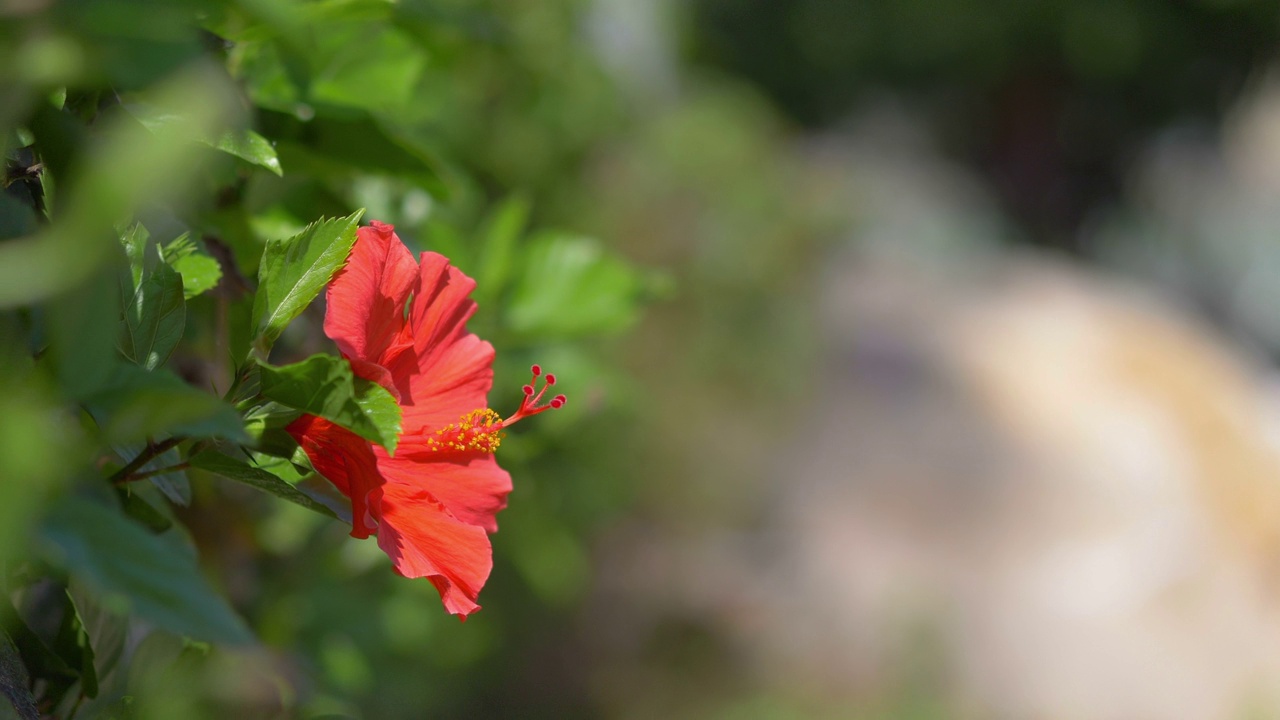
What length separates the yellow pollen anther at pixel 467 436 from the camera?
46 cm

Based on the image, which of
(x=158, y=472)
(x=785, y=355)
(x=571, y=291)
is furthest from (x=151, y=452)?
(x=785, y=355)

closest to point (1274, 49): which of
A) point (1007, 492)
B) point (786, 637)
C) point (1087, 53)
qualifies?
point (1087, 53)

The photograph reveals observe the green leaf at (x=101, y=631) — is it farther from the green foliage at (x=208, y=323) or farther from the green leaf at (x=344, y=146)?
the green leaf at (x=344, y=146)

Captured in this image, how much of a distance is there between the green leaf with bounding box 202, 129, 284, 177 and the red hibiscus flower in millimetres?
71

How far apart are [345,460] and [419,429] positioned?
0.05 metres

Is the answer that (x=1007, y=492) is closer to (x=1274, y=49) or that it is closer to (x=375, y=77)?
(x=375, y=77)

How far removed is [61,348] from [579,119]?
5.62 ft

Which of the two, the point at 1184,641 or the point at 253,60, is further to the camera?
A: the point at 1184,641

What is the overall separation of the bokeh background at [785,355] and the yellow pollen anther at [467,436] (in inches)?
5.6

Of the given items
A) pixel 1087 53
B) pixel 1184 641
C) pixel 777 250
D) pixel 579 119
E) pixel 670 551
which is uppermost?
pixel 1087 53

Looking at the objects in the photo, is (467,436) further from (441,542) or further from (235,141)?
(235,141)

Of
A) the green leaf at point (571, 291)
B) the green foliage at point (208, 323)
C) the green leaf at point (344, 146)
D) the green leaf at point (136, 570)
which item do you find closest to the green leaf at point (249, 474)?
the green foliage at point (208, 323)

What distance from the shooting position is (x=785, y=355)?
3652 mm

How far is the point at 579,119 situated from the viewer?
6.30ft
